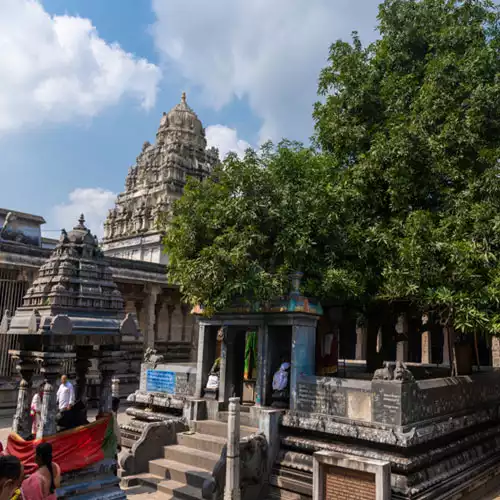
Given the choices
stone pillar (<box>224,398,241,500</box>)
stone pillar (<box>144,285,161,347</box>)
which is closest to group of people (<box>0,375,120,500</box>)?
stone pillar (<box>224,398,241,500</box>)

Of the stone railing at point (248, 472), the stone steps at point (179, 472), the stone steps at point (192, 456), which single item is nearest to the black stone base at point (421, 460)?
the stone railing at point (248, 472)

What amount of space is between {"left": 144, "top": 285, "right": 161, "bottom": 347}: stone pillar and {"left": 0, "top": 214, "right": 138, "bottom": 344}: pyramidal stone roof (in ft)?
47.5

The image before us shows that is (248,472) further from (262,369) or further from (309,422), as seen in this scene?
(262,369)

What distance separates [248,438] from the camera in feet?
33.1

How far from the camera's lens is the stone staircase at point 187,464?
10000 mm

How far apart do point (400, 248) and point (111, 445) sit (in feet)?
24.2

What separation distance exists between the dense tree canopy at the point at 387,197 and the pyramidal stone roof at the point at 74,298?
99.3 inches

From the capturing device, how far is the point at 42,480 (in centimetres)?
599

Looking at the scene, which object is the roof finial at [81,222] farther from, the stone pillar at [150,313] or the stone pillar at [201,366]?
the stone pillar at [150,313]

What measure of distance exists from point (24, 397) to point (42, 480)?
297 centimetres

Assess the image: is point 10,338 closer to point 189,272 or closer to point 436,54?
point 189,272

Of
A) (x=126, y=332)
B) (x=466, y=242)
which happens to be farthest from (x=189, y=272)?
(x=466, y=242)

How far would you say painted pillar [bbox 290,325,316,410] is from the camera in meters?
10.9

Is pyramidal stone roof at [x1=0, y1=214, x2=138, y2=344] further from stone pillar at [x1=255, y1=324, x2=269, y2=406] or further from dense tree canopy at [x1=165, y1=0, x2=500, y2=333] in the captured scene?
stone pillar at [x1=255, y1=324, x2=269, y2=406]
